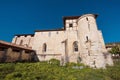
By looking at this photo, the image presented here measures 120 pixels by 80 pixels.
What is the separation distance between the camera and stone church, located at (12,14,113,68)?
1959 centimetres

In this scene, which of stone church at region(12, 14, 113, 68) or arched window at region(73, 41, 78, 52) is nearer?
stone church at region(12, 14, 113, 68)

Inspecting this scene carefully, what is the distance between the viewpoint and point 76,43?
2345 centimetres

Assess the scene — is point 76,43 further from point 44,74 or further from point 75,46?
point 44,74

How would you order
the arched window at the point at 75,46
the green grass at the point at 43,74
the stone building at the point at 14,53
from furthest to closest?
the arched window at the point at 75,46 → the stone building at the point at 14,53 → the green grass at the point at 43,74

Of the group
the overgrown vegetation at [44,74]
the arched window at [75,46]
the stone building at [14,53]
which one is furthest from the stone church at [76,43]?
the overgrown vegetation at [44,74]

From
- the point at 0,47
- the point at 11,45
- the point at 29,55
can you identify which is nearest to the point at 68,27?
the point at 29,55

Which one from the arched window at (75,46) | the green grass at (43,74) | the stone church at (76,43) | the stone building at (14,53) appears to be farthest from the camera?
the arched window at (75,46)

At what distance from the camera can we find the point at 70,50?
22.8m

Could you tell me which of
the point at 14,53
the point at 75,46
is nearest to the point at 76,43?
the point at 75,46

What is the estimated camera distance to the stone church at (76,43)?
771 inches

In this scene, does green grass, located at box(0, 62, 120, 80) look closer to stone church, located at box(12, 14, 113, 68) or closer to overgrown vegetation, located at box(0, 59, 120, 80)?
overgrown vegetation, located at box(0, 59, 120, 80)

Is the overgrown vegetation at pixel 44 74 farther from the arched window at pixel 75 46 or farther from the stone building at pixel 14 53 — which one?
the arched window at pixel 75 46

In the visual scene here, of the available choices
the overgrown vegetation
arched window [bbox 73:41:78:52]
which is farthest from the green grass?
arched window [bbox 73:41:78:52]

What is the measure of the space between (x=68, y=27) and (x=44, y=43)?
7148 millimetres
